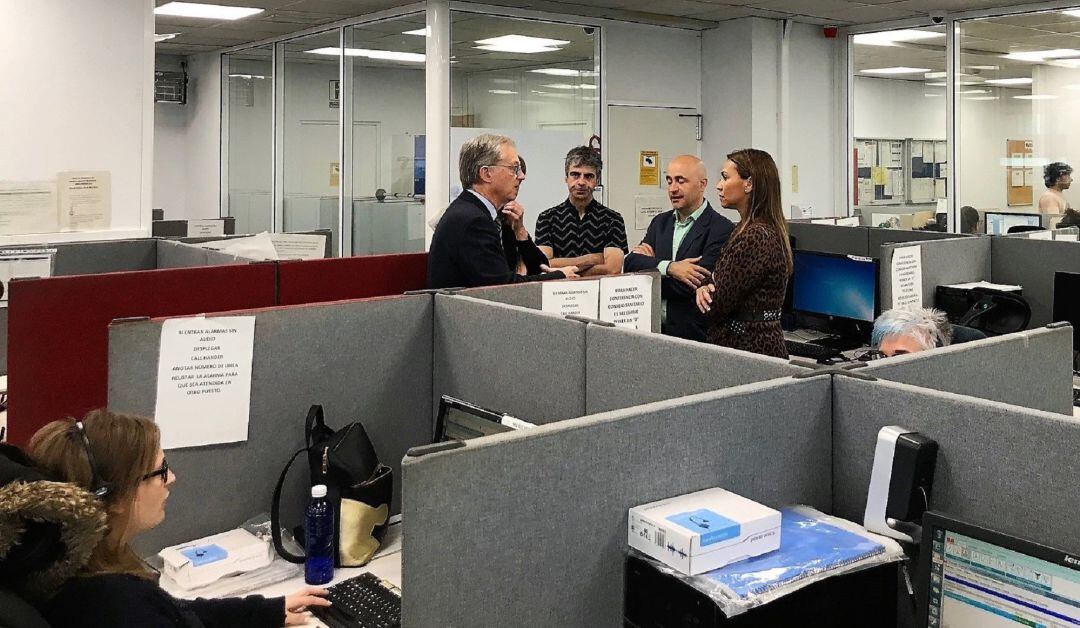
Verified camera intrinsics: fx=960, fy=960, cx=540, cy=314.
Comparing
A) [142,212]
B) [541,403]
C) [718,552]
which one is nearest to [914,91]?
[142,212]

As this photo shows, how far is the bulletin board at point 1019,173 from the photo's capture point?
22.3 feet

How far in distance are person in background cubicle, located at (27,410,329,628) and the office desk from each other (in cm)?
21

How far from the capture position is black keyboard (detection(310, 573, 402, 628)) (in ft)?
5.67

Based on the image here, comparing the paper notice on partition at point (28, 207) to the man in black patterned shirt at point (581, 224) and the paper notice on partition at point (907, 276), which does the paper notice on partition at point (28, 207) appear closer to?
the man in black patterned shirt at point (581, 224)

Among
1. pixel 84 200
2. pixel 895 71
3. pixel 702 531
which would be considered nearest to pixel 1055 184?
pixel 895 71

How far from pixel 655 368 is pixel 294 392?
2.60 feet

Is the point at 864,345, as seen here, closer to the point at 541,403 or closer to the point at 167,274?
the point at 541,403

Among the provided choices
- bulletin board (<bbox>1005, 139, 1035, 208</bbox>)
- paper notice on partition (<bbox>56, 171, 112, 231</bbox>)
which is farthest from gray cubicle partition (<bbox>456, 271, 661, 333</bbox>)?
bulletin board (<bbox>1005, 139, 1035, 208</bbox>)

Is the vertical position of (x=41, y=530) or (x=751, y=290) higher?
(x=751, y=290)

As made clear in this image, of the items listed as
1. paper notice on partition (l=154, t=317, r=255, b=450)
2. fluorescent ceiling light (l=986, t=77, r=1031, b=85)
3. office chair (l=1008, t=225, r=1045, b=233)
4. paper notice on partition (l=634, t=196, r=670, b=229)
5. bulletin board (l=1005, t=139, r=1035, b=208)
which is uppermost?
fluorescent ceiling light (l=986, t=77, r=1031, b=85)

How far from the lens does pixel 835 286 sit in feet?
14.2

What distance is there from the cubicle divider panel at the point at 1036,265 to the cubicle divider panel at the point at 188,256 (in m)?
3.06

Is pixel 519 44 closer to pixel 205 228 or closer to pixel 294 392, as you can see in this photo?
pixel 205 228

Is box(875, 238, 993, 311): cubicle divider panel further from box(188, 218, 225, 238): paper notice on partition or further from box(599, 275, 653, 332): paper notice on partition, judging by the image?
box(188, 218, 225, 238): paper notice on partition
